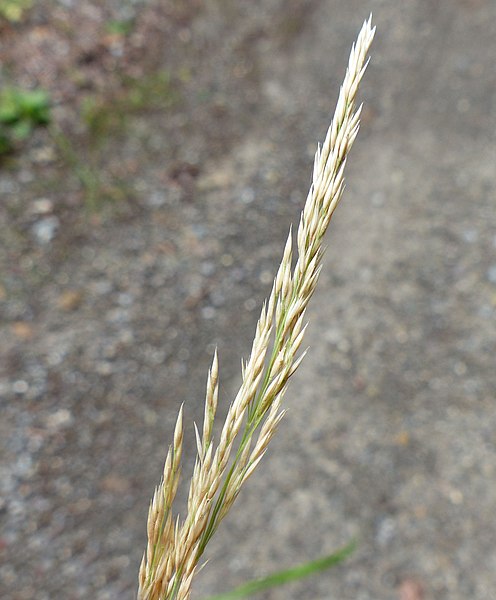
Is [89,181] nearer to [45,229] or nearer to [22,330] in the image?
[45,229]

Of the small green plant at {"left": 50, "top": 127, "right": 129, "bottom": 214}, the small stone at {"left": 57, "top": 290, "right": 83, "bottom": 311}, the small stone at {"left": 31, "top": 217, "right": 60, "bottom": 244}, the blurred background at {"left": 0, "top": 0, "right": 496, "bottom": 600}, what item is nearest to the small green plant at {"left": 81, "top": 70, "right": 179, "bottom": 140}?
the blurred background at {"left": 0, "top": 0, "right": 496, "bottom": 600}

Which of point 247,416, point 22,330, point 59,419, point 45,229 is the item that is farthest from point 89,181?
point 247,416

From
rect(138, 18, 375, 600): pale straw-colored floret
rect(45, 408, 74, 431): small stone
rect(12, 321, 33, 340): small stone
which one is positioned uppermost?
rect(138, 18, 375, 600): pale straw-colored floret

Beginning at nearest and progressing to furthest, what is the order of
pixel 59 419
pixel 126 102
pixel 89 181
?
1. pixel 59 419
2. pixel 89 181
3. pixel 126 102

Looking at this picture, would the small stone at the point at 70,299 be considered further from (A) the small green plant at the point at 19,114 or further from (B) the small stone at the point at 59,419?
(A) the small green plant at the point at 19,114

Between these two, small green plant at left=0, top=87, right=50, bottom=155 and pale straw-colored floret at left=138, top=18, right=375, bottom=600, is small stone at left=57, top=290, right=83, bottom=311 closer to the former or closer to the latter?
small green plant at left=0, top=87, right=50, bottom=155

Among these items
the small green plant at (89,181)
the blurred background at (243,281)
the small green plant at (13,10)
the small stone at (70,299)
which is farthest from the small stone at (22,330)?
the small green plant at (13,10)
